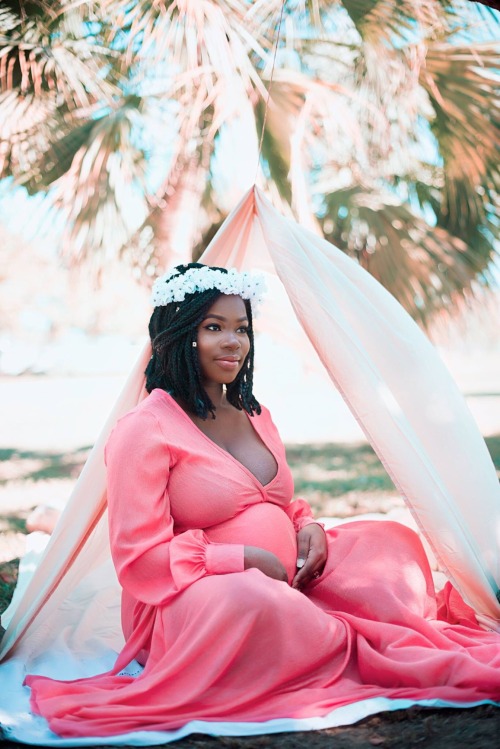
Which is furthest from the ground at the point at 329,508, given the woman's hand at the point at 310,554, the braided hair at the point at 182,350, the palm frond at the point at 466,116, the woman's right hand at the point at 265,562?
A: the palm frond at the point at 466,116

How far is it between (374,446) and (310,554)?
19.4 inches

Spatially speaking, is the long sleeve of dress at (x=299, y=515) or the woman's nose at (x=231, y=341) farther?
the long sleeve of dress at (x=299, y=515)

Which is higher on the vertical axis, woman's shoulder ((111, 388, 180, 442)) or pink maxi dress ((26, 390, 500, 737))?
woman's shoulder ((111, 388, 180, 442))

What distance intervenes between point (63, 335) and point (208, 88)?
17.0 meters

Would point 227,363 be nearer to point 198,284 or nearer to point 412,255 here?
point 198,284

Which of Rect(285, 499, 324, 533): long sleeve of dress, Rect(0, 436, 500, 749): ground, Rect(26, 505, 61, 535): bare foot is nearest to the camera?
Rect(0, 436, 500, 749): ground

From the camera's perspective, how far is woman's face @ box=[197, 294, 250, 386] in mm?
3020

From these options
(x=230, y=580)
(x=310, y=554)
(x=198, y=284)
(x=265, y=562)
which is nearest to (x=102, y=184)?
(x=198, y=284)

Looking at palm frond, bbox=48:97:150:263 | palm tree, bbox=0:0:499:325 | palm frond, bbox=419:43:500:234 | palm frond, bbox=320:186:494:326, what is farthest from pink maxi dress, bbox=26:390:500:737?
palm frond, bbox=320:186:494:326

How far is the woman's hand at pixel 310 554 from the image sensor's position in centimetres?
300

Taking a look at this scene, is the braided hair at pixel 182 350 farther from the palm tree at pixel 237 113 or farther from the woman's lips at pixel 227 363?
the palm tree at pixel 237 113

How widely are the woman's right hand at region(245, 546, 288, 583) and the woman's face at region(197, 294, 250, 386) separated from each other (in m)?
0.71

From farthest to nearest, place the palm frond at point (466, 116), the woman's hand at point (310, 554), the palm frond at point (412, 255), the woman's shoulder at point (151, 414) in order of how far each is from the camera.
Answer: the palm frond at point (412, 255) → the palm frond at point (466, 116) → the woman's hand at point (310, 554) → the woman's shoulder at point (151, 414)

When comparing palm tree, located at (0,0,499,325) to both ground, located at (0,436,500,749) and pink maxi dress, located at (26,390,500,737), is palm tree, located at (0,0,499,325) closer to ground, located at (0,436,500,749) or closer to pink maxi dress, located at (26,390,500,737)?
ground, located at (0,436,500,749)
